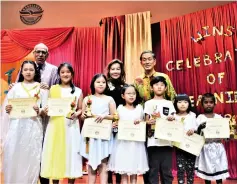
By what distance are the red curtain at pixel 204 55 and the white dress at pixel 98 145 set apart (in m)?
2.33

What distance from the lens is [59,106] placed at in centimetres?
241

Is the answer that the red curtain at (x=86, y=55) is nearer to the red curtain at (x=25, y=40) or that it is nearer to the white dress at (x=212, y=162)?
the red curtain at (x=25, y=40)

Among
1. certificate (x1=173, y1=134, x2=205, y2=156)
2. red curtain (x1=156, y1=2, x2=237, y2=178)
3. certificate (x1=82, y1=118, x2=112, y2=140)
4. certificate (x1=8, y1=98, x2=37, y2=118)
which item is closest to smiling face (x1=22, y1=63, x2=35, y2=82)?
certificate (x1=8, y1=98, x2=37, y2=118)

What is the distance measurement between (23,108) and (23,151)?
1.29 feet

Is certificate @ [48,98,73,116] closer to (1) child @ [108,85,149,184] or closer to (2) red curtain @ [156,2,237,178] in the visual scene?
(1) child @ [108,85,149,184]

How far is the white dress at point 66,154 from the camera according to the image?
7.82 feet

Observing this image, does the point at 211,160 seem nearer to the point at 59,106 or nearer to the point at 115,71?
the point at 115,71

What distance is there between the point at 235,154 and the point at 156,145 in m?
2.26

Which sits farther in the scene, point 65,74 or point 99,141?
point 65,74

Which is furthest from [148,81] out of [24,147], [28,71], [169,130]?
[24,147]

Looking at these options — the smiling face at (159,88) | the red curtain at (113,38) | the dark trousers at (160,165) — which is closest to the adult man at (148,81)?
the smiling face at (159,88)

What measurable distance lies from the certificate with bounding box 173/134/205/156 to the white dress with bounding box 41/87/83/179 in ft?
3.06

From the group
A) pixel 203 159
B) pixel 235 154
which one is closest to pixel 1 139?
pixel 203 159

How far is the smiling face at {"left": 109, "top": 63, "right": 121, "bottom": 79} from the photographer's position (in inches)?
107
